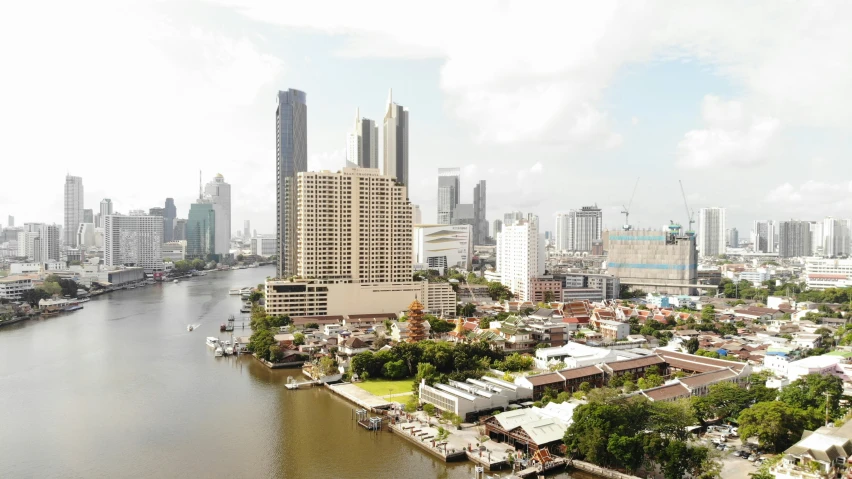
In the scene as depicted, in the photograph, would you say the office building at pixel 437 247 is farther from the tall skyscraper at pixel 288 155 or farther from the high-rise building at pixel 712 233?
the high-rise building at pixel 712 233

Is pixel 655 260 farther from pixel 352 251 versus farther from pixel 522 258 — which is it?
pixel 352 251

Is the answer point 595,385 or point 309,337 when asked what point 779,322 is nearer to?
point 595,385

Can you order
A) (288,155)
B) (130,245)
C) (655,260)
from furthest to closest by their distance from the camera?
1. (130,245)
2. (288,155)
3. (655,260)

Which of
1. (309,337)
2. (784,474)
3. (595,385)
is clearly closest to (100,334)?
(309,337)

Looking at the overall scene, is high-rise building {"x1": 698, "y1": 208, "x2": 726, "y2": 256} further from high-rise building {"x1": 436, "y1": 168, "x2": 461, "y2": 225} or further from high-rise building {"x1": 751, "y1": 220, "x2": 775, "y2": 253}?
high-rise building {"x1": 436, "y1": 168, "x2": 461, "y2": 225}

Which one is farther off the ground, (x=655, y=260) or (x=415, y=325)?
(x=655, y=260)

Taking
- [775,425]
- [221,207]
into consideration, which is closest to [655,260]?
[775,425]

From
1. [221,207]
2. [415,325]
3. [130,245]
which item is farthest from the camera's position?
[221,207]

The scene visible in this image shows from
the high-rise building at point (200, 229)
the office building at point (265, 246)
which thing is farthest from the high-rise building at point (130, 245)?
the office building at point (265, 246)
